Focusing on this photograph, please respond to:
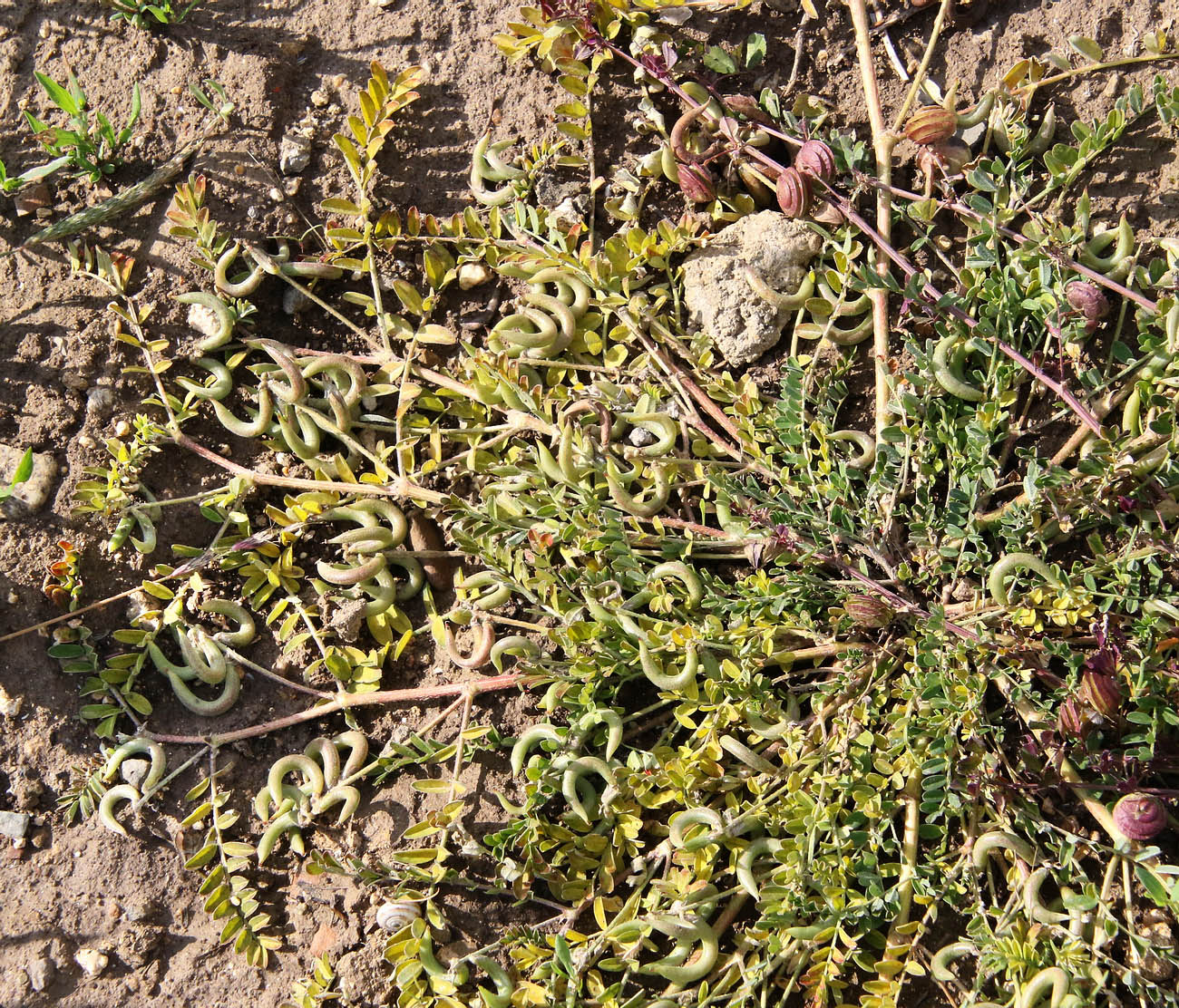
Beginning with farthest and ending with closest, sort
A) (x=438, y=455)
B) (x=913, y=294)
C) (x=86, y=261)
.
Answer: (x=86, y=261), (x=438, y=455), (x=913, y=294)

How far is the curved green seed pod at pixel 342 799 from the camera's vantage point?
2.62 meters

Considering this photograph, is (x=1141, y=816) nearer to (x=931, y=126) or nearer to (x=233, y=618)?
(x=931, y=126)

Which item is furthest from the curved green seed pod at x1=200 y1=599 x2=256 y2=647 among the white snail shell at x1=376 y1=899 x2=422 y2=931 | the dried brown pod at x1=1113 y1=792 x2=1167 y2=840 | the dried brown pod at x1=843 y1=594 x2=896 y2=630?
the dried brown pod at x1=1113 y1=792 x2=1167 y2=840

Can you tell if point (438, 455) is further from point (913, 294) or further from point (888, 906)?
point (888, 906)

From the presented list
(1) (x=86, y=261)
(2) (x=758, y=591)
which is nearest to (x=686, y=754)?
(2) (x=758, y=591)

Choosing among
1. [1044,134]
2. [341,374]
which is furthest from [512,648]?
[1044,134]

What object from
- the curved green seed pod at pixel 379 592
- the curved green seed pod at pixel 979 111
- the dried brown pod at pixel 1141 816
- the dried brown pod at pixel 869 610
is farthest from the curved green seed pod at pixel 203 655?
the curved green seed pod at pixel 979 111

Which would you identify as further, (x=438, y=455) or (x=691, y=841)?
(x=438, y=455)

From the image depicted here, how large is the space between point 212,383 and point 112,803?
1.13 m

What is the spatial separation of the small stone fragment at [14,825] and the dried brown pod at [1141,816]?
2.66 meters

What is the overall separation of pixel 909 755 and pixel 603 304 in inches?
52.1

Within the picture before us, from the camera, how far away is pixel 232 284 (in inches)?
114

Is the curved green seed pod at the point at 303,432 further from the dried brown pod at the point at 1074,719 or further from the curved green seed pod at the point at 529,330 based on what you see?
the dried brown pod at the point at 1074,719

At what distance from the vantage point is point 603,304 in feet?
8.83
